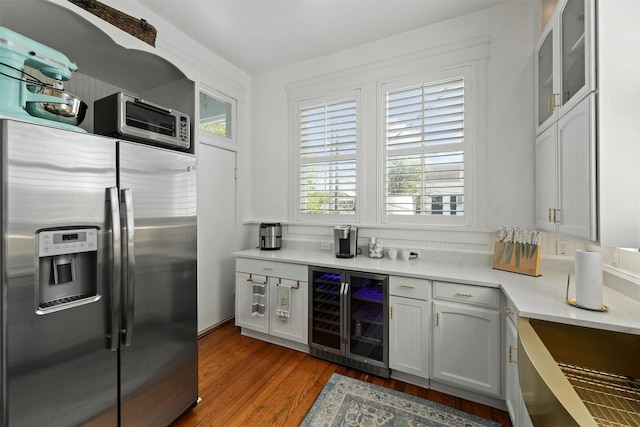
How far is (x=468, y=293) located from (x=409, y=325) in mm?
490

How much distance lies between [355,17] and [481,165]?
1718mm

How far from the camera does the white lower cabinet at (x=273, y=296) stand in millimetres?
2537

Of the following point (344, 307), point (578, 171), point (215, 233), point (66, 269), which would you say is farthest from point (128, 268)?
point (578, 171)

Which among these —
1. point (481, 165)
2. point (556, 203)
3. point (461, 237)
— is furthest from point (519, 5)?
point (461, 237)

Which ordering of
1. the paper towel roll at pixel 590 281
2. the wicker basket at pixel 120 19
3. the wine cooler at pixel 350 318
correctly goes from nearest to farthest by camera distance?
the paper towel roll at pixel 590 281
the wicker basket at pixel 120 19
the wine cooler at pixel 350 318

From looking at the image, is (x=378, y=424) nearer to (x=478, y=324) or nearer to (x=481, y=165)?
(x=478, y=324)

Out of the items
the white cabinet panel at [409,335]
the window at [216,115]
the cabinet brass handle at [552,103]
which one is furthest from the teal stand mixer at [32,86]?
the cabinet brass handle at [552,103]

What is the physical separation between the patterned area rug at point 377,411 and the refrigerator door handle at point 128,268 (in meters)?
1.18

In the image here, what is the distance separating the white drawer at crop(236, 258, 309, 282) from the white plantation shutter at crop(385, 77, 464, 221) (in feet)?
3.42

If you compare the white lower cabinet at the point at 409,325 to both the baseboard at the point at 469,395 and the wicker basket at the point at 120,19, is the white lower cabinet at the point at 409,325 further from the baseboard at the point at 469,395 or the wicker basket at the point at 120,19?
the wicker basket at the point at 120,19

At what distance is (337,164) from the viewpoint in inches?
120

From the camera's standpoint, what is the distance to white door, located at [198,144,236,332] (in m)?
2.95

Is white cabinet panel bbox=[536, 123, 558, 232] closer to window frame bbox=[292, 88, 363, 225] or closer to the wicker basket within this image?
window frame bbox=[292, 88, 363, 225]

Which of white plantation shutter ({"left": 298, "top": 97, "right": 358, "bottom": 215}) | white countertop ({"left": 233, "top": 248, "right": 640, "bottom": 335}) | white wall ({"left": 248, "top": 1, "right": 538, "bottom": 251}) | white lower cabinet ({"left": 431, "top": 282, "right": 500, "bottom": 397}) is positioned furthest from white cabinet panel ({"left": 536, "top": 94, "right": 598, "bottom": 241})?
white plantation shutter ({"left": 298, "top": 97, "right": 358, "bottom": 215})
